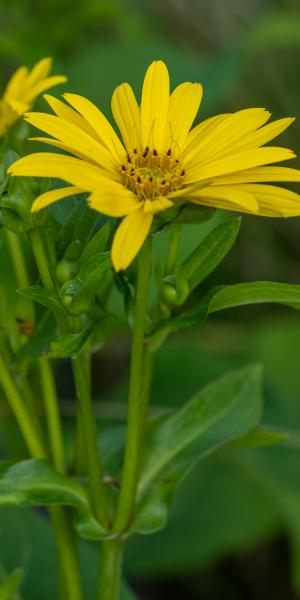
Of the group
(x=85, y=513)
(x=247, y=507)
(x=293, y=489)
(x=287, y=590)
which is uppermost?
(x=85, y=513)

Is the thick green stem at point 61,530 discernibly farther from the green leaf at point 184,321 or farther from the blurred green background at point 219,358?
the blurred green background at point 219,358

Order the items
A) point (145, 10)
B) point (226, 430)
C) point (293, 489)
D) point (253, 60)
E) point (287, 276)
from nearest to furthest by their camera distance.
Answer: point (226, 430)
point (293, 489)
point (287, 276)
point (253, 60)
point (145, 10)

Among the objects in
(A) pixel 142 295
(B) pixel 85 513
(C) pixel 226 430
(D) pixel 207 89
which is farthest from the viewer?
(D) pixel 207 89

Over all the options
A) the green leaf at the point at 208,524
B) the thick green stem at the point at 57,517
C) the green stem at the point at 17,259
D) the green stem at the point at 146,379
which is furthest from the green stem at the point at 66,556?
the green leaf at the point at 208,524

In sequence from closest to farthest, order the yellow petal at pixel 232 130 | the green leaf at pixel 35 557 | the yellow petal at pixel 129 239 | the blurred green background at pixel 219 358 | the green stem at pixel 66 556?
the yellow petal at pixel 129 239
the yellow petal at pixel 232 130
the green stem at pixel 66 556
the green leaf at pixel 35 557
the blurred green background at pixel 219 358

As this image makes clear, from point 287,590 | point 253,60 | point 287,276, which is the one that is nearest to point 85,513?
point 287,590

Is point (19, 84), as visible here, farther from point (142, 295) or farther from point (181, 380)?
point (181, 380)

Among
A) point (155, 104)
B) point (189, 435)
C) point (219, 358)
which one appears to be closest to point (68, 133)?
point (155, 104)

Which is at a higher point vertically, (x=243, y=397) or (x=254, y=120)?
(x=254, y=120)
